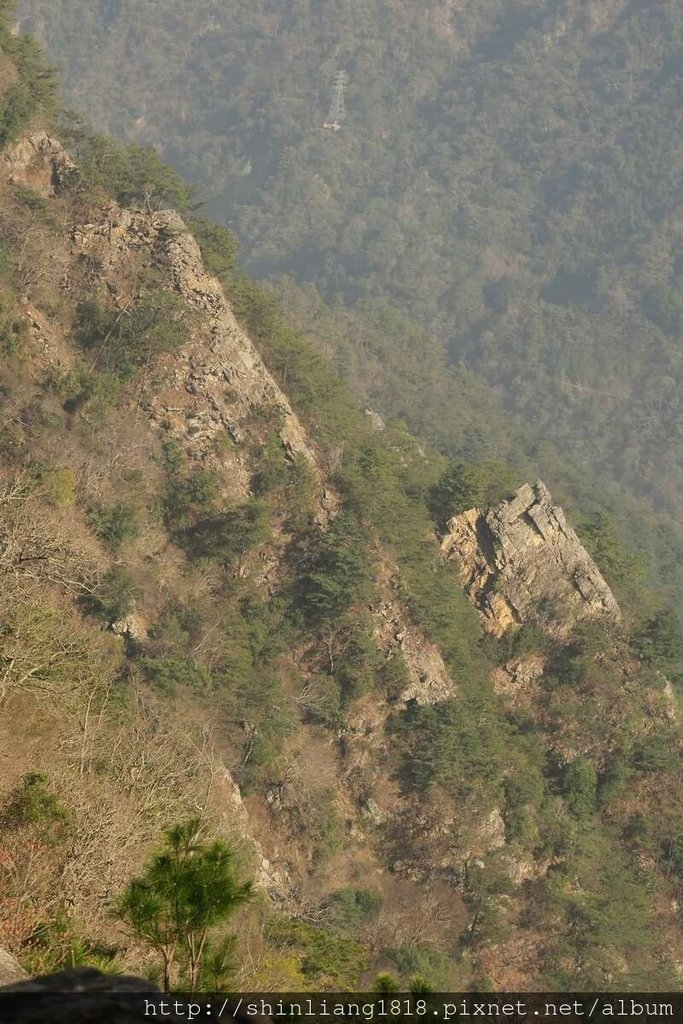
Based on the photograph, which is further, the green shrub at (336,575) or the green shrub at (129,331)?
the green shrub at (129,331)

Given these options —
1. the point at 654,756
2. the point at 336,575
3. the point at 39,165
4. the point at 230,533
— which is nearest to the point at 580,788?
the point at 654,756

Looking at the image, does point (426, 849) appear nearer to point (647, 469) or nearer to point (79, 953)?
point (79, 953)

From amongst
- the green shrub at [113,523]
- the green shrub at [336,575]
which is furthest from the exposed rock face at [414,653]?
the green shrub at [113,523]

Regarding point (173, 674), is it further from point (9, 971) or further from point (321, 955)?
point (9, 971)

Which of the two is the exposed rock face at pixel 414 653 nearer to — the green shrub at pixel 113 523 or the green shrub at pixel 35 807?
the green shrub at pixel 113 523

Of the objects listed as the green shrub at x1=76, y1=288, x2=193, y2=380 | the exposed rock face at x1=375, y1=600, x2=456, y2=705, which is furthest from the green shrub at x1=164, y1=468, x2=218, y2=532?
the exposed rock face at x1=375, y1=600, x2=456, y2=705

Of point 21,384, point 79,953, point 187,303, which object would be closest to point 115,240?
point 187,303

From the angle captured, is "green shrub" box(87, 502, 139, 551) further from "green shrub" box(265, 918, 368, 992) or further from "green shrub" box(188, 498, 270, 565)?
"green shrub" box(265, 918, 368, 992)
